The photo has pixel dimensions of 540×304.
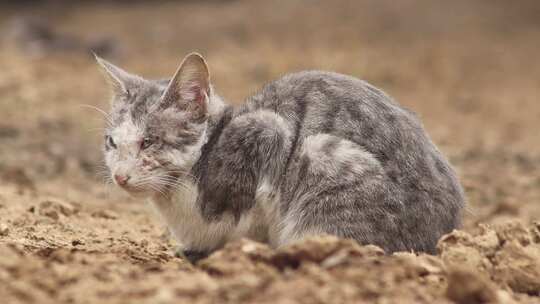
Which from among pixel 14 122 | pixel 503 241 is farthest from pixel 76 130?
pixel 503 241

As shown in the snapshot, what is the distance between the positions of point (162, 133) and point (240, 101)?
6.10 metres

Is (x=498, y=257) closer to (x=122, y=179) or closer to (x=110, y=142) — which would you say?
(x=122, y=179)

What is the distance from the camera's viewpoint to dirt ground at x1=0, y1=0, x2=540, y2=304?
3145mm

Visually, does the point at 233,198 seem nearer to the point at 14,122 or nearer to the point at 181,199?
the point at 181,199

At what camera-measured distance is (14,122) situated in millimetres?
9836

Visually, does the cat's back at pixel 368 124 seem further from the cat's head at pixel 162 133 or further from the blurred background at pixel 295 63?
the blurred background at pixel 295 63

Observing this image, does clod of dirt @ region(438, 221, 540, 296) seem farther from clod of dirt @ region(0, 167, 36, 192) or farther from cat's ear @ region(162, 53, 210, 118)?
clod of dirt @ region(0, 167, 36, 192)

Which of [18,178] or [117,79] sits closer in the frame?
[117,79]

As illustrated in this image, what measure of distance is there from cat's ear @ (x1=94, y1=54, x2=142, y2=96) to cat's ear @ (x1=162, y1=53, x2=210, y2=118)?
13.5 inches

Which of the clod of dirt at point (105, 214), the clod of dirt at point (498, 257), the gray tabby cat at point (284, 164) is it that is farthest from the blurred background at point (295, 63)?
the clod of dirt at point (498, 257)

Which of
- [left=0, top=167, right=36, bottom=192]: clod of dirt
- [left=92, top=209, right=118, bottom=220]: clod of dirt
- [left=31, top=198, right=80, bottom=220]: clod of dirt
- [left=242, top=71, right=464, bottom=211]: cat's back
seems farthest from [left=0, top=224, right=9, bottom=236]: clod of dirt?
[left=0, top=167, right=36, bottom=192]: clod of dirt

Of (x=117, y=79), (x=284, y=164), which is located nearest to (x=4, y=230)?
(x=117, y=79)

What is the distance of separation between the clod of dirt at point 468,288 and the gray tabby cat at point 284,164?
0.87m

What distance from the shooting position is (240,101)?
10.4 m
